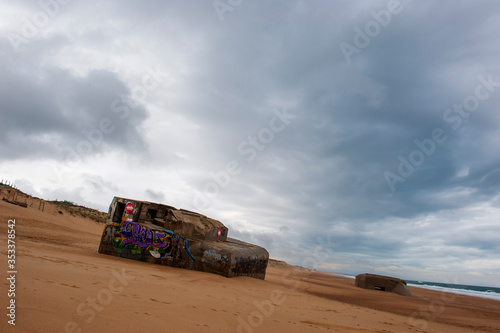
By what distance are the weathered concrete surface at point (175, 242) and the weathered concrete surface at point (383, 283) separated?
11936mm

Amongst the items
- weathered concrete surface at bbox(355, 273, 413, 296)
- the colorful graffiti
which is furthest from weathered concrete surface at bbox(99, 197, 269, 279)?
weathered concrete surface at bbox(355, 273, 413, 296)

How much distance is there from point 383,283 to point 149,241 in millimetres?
18371

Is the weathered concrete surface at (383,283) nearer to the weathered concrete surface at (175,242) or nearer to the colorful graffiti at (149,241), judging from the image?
the weathered concrete surface at (175,242)

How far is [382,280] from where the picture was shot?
22688 mm

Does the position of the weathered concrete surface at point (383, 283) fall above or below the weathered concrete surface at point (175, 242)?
below

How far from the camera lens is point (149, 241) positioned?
14.1 metres

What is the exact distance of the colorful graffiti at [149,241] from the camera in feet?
45.0

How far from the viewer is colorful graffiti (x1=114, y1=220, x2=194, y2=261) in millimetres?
13712

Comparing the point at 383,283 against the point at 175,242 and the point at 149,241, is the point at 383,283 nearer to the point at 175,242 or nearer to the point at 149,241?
the point at 175,242

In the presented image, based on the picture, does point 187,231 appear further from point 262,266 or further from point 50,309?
point 50,309

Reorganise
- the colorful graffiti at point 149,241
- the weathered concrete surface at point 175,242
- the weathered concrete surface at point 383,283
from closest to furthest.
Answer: the weathered concrete surface at point 175,242
the colorful graffiti at point 149,241
the weathered concrete surface at point 383,283

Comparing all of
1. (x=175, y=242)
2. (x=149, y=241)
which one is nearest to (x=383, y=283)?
(x=175, y=242)

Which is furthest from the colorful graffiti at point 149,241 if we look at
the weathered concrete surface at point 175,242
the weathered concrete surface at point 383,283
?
the weathered concrete surface at point 383,283

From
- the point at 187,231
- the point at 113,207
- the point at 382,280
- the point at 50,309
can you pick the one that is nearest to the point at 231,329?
the point at 50,309
